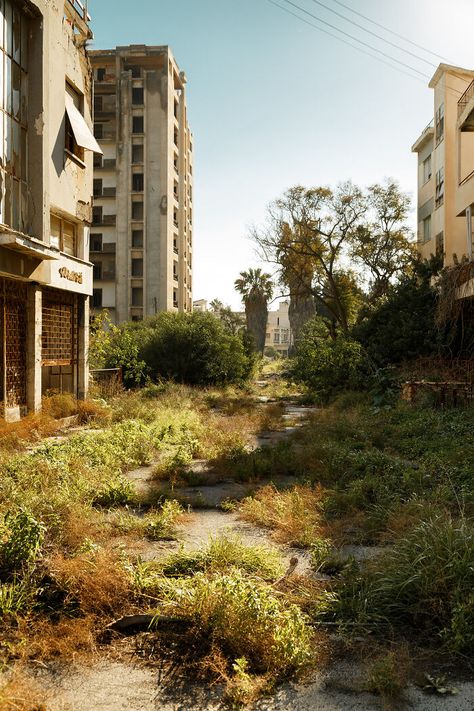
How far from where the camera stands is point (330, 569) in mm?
5250

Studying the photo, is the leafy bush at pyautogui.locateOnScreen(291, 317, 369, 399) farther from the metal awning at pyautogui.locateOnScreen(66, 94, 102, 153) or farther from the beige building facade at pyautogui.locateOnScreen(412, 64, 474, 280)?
the metal awning at pyautogui.locateOnScreen(66, 94, 102, 153)

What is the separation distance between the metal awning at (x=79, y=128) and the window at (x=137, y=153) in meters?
30.1

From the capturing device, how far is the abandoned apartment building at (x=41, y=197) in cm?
1323

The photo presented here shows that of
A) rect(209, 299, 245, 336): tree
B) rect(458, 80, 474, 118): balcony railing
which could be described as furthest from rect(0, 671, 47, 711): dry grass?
rect(209, 299, 245, 336): tree

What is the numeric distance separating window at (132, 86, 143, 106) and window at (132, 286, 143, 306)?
1371 centimetres

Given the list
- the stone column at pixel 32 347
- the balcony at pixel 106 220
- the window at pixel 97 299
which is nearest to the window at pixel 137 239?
the balcony at pixel 106 220

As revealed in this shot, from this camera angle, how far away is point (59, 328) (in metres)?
16.5

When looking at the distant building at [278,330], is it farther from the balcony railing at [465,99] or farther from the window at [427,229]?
the balcony railing at [465,99]

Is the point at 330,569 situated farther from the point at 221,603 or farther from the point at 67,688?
the point at 67,688

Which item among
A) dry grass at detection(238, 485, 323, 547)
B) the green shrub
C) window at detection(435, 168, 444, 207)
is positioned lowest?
dry grass at detection(238, 485, 323, 547)

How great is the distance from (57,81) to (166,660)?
49.0 feet

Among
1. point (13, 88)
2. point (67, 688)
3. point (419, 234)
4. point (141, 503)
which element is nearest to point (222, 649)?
point (67, 688)

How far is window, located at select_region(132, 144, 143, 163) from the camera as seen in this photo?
4588 cm

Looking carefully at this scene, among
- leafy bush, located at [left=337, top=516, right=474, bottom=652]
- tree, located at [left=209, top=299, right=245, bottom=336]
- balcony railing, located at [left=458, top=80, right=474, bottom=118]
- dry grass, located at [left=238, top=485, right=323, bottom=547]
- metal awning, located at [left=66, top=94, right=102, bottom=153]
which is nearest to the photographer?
leafy bush, located at [left=337, top=516, right=474, bottom=652]
